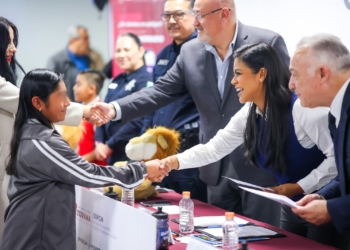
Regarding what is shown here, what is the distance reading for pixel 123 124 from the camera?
539 centimetres

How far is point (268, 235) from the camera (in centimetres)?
285

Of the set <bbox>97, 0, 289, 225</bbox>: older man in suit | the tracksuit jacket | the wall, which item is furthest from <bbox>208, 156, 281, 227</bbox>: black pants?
the wall

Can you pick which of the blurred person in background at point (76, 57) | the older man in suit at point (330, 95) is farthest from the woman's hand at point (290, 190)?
the blurred person in background at point (76, 57)

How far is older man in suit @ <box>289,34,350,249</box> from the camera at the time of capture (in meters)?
2.48

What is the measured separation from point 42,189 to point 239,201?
4.79ft

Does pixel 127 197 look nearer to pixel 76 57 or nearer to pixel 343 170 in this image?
pixel 343 170

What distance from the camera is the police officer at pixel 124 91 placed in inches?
213

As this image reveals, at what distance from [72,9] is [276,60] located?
5284 millimetres

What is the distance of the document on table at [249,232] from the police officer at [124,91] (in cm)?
258

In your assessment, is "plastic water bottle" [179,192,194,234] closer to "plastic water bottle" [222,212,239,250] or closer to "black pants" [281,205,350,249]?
"plastic water bottle" [222,212,239,250]

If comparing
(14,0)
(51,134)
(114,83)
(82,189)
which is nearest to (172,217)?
(82,189)

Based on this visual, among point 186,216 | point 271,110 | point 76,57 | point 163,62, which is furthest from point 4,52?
point 76,57

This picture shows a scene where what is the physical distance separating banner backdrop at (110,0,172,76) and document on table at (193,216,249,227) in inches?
139

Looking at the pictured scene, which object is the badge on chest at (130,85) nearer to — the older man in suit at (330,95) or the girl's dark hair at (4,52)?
the girl's dark hair at (4,52)
